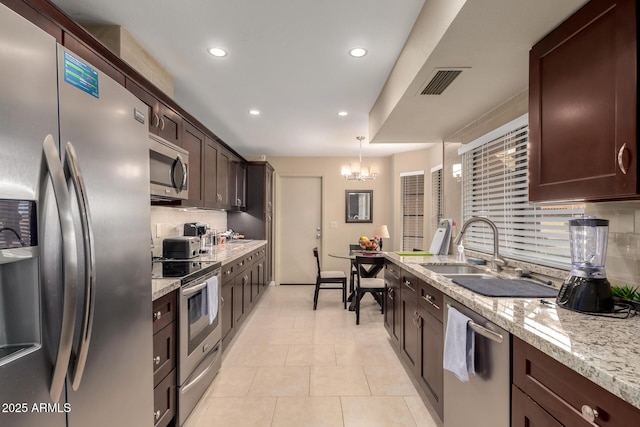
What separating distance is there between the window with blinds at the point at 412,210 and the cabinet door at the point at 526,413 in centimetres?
435

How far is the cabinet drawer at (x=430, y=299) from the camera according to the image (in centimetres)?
186

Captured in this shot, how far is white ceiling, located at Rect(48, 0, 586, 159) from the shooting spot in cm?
153

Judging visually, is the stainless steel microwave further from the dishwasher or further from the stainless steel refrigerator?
the dishwasher

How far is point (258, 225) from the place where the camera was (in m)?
5.28

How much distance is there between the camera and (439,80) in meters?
2.01

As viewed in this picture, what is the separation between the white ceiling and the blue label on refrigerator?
1021 millimetres

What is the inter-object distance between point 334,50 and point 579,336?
2161 millimetres

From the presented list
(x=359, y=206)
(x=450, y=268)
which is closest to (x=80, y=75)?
(x=450, y=268)

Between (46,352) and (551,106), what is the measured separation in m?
2.14

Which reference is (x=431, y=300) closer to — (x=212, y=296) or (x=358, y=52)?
(x=212, y=296)

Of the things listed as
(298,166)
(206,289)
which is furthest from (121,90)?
(298,166)

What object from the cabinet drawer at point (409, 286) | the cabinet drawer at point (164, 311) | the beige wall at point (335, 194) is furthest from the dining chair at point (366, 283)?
the cabinet drawer at point (164, 311)

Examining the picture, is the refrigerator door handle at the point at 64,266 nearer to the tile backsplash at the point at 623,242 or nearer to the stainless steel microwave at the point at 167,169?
the stainless steel microwave at the point at 167,169

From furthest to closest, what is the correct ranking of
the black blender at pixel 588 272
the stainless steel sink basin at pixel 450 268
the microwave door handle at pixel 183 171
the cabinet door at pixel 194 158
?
the cabinet door at pixel 194 158 < the stainless steel sink basin at pixel 450 268 < the microwave door handle at pixel 183 171 < the black blender at pixel 588 272
